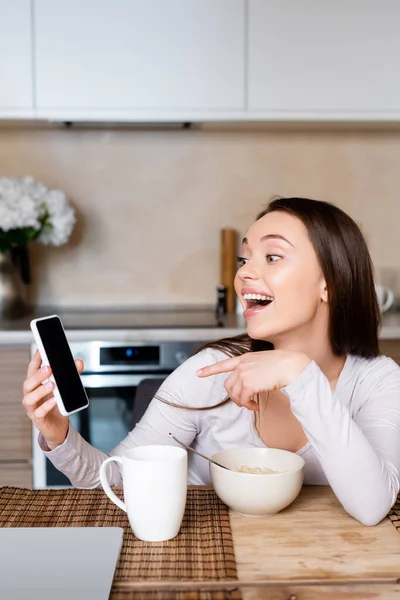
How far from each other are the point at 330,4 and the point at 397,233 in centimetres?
90

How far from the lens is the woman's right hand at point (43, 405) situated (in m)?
1.09

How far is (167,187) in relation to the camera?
278 cm

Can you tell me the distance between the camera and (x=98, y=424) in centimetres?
232

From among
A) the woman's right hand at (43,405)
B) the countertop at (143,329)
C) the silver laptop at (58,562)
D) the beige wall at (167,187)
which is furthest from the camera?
the beige wall at (167,187)

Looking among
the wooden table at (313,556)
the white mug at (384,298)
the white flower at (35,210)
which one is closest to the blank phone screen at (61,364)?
the wooden table at (313,556)

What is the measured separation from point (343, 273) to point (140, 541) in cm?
62

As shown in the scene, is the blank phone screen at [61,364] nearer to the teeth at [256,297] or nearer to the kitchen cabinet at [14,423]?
the teeth at [256,297]

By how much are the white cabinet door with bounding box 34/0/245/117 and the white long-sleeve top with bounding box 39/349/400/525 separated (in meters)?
1.25

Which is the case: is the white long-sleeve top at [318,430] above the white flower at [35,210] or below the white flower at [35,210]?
below

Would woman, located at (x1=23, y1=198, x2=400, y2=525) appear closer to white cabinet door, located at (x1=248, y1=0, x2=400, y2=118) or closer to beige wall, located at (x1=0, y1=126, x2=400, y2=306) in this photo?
white cabinet door, located at (x1=248, y1=0, x2=400, y2=118)

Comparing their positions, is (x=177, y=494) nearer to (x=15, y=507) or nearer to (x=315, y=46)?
(x=15, y=507)

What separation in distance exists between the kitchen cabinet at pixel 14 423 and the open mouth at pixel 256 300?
1.18 m

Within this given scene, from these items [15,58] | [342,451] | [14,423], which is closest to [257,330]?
[342,451]

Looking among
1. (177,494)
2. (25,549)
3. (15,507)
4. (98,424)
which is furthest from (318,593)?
(98,424)
